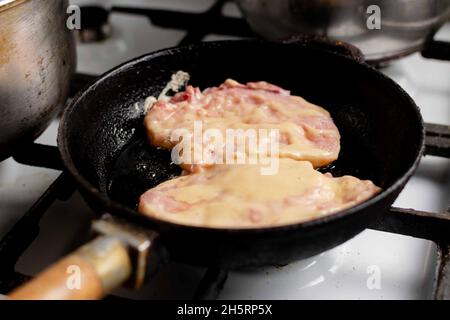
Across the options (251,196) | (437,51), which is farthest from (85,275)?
(437,51)

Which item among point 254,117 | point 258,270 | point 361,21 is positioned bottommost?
point 258,270

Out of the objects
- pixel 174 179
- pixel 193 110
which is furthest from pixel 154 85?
pixel 174 179

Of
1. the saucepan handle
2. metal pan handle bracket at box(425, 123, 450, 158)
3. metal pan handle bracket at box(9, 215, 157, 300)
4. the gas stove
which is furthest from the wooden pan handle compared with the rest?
the saucepan handle

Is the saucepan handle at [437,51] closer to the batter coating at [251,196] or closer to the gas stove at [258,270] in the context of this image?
the gas stove at [258,270]

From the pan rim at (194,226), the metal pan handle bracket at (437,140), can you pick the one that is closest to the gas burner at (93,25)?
the pan rim at (194,226)

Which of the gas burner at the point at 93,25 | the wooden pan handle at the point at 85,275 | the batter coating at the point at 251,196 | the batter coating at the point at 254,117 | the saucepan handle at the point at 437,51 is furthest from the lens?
the gas burner at the point at 93,25

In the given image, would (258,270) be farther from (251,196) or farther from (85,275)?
(85,275)
